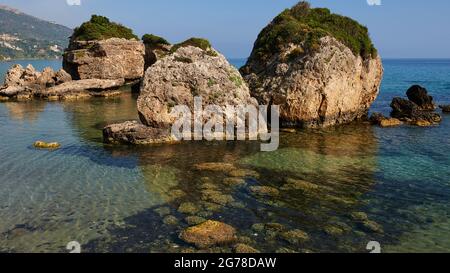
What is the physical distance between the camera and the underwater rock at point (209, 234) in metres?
14.4

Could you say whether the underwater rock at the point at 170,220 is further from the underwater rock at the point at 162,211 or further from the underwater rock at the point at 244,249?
the underwater rock at the point at 244,249

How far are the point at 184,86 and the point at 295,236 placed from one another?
64.4ft

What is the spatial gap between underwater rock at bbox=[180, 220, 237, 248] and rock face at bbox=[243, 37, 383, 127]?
22.2 meters

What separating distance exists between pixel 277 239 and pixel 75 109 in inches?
1591

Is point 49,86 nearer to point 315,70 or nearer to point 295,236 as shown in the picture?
point 315,70

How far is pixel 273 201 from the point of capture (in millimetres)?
18516

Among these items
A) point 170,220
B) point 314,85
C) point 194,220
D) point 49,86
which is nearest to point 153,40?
point 49,86

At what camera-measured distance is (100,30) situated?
73250mm

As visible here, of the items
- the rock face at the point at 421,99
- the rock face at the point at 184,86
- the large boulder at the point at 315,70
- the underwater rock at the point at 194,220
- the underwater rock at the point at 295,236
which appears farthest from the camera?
the rock face at the point at 421,99

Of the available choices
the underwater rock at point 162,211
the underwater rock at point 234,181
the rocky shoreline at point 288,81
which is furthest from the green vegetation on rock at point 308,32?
the underwater rock at point 162,211

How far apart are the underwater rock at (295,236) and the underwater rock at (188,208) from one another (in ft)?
13.7

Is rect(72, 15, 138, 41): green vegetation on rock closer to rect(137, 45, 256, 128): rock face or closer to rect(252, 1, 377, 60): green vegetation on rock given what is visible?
rect(252, 1, 377, 60): green vegetation on rock

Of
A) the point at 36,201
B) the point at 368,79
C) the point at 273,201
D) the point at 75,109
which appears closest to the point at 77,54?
the point at 75,109
